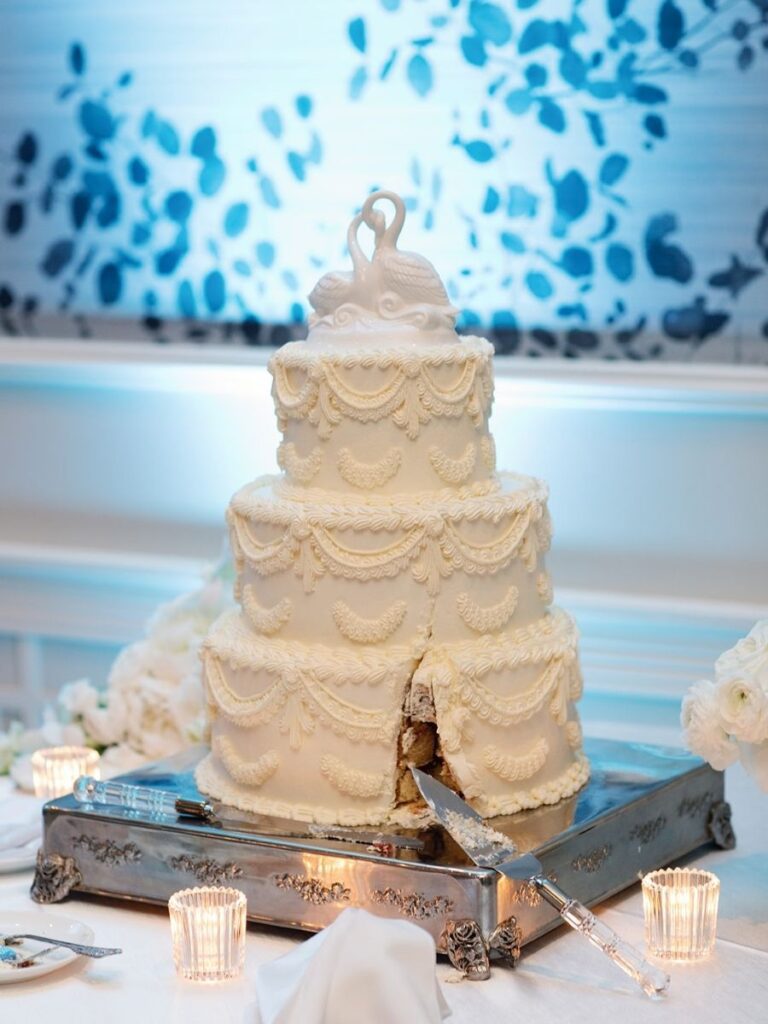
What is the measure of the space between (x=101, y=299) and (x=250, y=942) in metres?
2.12

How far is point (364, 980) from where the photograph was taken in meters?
1.67

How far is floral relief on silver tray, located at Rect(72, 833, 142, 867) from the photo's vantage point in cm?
222

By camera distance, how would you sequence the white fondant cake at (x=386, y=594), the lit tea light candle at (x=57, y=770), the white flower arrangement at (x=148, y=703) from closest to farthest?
1. the white fondant cake at (x=386, y=594)
2. the lit tea light candle at (x=57, y=770)
3. the white flower arrangement at (x=148, y=703)

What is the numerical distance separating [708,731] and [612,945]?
33 cm

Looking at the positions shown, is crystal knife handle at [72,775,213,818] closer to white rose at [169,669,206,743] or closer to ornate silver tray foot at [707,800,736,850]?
white rose at [169,669,206,743]

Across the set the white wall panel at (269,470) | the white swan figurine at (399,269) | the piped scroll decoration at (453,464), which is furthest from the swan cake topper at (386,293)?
the white wall panel at (269,470)

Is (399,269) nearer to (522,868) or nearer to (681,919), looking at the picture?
(522,868)

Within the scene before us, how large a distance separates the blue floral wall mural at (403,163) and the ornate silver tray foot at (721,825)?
1.05 metres

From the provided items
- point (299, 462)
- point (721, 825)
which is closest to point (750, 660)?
point (721, 825)

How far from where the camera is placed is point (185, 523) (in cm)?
388

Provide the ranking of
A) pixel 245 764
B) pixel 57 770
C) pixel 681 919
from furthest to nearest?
A: pixel 57 770
pixel 245 764
pixel 681 919

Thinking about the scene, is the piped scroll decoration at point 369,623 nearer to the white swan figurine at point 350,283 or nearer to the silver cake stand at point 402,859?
the silver cake stand at point 402,859

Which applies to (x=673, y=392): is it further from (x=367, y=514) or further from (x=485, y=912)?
(x=485, y=912)

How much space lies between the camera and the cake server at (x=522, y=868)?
1911 millimetres
